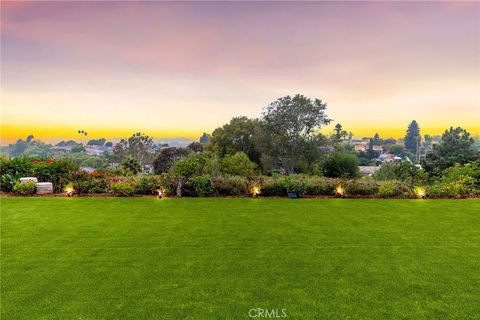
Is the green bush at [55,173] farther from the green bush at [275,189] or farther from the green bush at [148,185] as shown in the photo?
the green bush at [275,189]

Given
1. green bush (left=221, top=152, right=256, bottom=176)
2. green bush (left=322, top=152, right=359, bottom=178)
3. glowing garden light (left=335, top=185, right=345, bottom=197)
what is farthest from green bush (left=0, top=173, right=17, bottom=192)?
green bush (left=322, top=152, right=359, bottom=178)

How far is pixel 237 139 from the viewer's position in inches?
1545

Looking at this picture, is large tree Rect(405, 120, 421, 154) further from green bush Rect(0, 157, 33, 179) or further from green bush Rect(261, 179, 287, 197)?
green bush Rect(0, 157, 33, 179)

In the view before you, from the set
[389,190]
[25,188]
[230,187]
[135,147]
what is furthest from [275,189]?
[135,147]

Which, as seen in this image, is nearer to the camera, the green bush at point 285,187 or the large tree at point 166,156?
the green bush at point 285,187

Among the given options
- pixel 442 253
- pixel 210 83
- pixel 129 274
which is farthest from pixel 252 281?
pixel 210 83

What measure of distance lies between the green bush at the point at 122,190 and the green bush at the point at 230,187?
11.0 ft

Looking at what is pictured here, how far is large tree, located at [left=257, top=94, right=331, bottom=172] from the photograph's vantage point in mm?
35156

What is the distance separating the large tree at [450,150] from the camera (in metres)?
26.5

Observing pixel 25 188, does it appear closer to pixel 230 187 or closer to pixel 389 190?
pixel 230 187

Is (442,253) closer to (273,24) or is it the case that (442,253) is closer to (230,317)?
(230,317)

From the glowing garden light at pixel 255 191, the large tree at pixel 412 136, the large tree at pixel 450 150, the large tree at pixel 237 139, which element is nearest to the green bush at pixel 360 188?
the glowing garden light at pixel 255 191

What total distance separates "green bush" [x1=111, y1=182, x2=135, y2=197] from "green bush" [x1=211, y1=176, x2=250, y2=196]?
3353 millimetres

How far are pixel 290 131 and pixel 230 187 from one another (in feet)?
81.3
